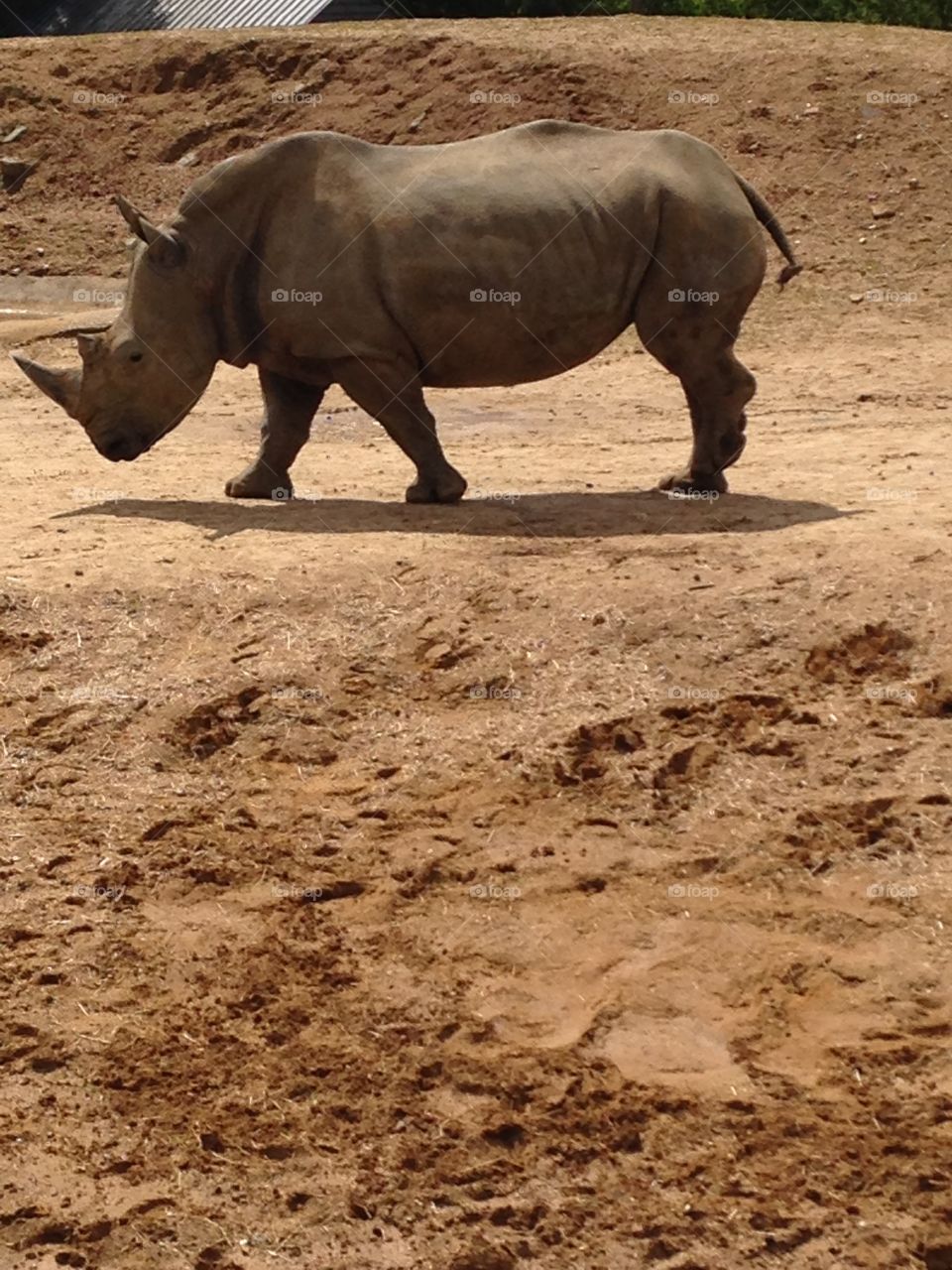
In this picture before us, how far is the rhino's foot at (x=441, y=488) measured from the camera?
32.7ft

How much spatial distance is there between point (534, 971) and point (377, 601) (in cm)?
190

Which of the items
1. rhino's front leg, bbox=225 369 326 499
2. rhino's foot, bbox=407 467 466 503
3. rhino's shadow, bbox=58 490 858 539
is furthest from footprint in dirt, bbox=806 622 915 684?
rhino's front leg, bbox=225 369 326 499

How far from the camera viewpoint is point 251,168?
32.0 feet

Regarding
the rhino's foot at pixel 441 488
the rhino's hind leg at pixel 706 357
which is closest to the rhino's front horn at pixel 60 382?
the rhino's foot at pixel 441 488

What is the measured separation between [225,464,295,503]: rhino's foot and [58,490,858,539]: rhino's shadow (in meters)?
0.13

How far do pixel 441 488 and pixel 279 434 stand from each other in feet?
2.88

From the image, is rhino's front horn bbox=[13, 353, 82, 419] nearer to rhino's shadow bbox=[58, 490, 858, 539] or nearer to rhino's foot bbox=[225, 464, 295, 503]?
rhino's shadow bbox=[58, 490, 858, 539]

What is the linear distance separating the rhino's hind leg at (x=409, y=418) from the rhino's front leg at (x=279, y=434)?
1.64 feet

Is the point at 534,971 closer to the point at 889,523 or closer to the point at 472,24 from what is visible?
the point at 889,523

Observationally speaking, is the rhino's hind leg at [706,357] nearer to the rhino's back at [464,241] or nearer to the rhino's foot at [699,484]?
the rhino's foot at [699,484]

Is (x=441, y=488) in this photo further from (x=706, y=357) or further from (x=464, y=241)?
(x=706, y=357)

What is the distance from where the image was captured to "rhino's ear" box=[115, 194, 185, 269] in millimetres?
9688

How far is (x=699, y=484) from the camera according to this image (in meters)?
10.4

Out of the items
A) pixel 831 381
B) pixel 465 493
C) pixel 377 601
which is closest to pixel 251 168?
pixel 465 493
